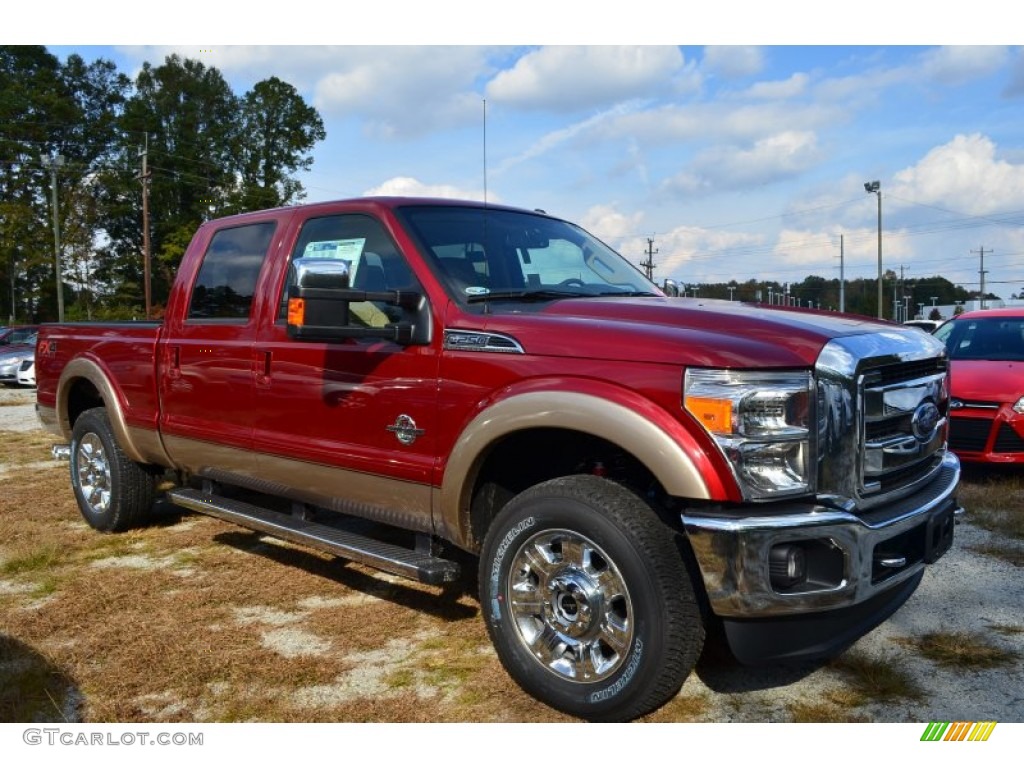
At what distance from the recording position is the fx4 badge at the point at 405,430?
11.8ft

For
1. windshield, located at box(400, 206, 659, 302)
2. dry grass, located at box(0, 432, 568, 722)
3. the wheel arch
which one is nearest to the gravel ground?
the wheel arch

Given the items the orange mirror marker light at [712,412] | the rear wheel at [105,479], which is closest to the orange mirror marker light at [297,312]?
the orange mirror marker light at [712,412]

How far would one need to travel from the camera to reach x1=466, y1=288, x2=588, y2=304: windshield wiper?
3.63 metres

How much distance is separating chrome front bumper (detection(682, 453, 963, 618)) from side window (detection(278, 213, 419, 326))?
1762 millimetres

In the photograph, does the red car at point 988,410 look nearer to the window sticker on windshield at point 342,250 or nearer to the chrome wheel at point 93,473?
the window sticker on windshield at point 342,250

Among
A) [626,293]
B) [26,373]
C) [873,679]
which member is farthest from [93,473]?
[26,373]

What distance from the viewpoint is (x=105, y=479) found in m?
5.88

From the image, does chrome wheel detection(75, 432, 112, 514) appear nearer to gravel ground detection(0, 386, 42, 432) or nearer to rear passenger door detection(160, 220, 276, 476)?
rear passenger door detection(160, 220, 276, 476)

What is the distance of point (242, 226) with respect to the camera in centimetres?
489

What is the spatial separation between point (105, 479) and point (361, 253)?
10.1 ft

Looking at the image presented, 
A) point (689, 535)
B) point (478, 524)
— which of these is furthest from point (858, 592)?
point (478, 524)

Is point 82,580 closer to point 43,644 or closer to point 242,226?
point 43,644

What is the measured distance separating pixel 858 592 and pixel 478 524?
60.5 inches

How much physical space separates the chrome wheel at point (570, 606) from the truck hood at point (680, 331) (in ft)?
2.32
